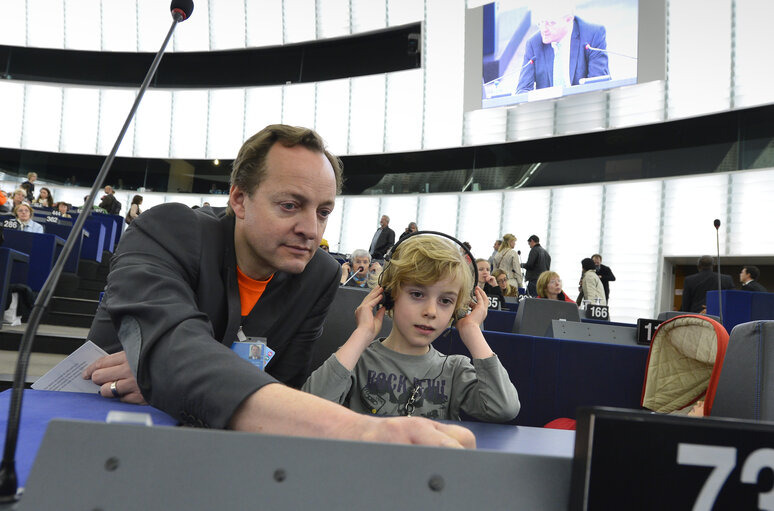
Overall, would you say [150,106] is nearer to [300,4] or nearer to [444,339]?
[300,4]

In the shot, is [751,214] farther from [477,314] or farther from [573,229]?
[477,314]

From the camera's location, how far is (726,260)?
37.1 ft

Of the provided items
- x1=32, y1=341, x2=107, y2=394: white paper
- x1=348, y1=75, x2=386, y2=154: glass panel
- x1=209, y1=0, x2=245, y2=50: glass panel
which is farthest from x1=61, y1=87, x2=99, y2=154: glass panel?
x1=32, y1=341, x2=107, y2=394: white paper

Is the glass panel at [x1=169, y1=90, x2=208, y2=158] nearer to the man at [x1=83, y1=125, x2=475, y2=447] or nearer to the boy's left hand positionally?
the boy's left hand

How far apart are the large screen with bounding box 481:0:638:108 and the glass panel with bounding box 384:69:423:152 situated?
7.30ft

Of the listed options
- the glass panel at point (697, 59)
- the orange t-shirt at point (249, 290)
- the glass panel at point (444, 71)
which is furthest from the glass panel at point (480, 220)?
the orange t-shirt at point (249, 290)

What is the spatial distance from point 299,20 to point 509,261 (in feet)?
36.2

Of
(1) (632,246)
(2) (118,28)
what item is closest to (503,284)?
(1) (632,246)

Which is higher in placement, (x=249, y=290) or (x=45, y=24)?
(x=45, y=24)

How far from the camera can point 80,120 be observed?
60.8 feet

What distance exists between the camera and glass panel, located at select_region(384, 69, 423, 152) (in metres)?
15.6

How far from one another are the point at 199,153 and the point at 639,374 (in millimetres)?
17289

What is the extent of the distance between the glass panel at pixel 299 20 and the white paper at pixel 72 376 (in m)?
16.9

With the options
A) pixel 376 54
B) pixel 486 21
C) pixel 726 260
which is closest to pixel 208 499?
pixel 726 260
